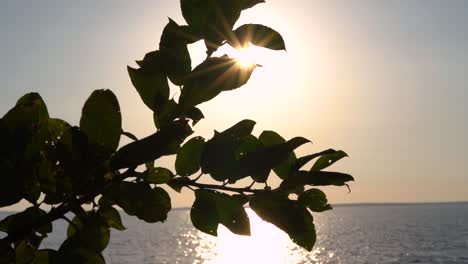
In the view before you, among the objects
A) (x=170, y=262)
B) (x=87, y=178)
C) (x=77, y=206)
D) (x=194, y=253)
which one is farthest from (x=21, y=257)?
(x=194, y=253)

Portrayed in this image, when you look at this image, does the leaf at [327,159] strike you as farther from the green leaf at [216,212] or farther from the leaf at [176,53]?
the leaf at [176,53]

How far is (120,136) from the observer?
1.28 m

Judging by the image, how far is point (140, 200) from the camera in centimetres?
139

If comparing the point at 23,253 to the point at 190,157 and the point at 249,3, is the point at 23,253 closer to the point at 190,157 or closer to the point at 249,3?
the point at 190,157

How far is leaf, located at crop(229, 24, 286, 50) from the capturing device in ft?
4.15

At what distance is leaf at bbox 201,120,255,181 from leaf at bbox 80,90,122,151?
0.74ft

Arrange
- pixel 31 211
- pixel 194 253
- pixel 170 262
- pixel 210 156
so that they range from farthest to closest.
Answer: pixel 194 253 < pixel 170 262 < pixel 31 211 < pixel 210 156

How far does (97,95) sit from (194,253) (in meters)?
129

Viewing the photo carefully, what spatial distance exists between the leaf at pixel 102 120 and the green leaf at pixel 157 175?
0.53 feet

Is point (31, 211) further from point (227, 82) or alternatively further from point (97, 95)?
point (227, 82)

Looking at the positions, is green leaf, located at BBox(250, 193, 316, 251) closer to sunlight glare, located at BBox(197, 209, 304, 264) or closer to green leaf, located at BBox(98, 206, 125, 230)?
green leaf, located at BBox(98, 206, 125, 230)

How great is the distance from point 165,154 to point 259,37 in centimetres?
36

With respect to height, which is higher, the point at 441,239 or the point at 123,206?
the point at 123,206

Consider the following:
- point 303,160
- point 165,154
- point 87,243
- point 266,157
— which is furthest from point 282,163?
point 87,243
